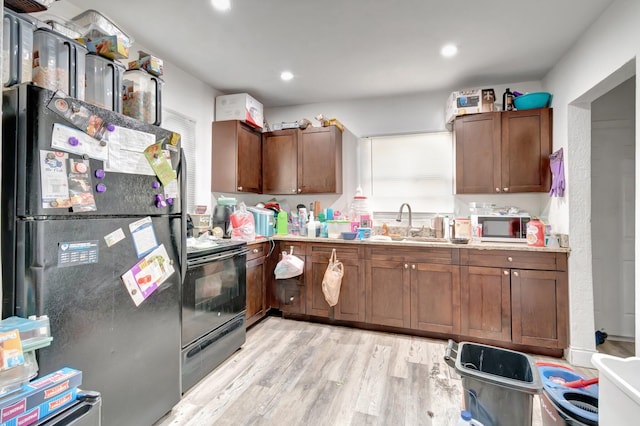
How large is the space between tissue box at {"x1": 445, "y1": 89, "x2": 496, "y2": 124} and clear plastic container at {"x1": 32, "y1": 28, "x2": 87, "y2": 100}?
10.4 feet

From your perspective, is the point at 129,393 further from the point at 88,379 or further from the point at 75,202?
the point at 75,202

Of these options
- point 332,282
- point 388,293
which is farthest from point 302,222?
point 388,293

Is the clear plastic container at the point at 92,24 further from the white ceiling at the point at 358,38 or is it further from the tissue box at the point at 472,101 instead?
the tissue box at the point at 472,101

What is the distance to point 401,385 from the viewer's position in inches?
85.5

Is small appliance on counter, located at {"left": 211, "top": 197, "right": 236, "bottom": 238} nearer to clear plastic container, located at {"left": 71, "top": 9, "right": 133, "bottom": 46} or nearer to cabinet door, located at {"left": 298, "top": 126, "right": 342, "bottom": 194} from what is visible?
cabinet door, located at {"left": 298, "top": 126, "right": 342, "bottom": 194}

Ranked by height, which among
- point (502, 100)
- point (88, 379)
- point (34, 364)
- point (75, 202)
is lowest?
point (88, 379)

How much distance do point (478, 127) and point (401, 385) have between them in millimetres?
2608

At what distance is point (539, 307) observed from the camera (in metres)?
2.62

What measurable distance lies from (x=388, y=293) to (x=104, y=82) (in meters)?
2.81

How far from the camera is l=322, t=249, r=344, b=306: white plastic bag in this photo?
311 cm

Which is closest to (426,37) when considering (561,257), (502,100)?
(502,100)

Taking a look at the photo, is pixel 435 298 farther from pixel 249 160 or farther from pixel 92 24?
pixel 92 24

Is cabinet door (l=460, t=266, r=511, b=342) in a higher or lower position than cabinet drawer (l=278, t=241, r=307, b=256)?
lower

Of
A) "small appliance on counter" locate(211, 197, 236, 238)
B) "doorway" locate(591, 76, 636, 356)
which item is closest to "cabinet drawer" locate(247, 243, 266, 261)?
"small appliance on counter" locate(211, 197, 236, 238)
